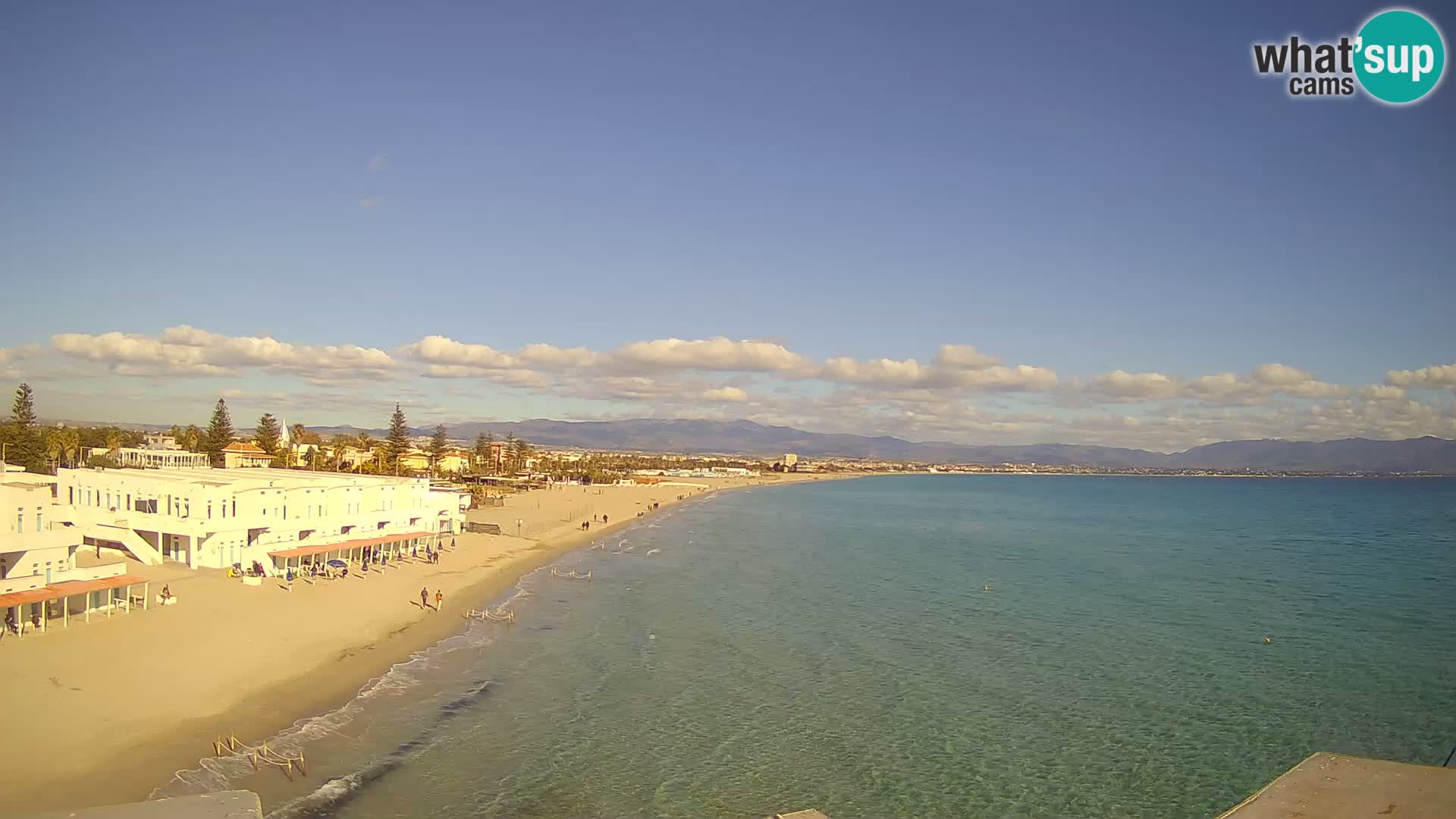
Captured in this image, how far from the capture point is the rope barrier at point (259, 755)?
16.0 meters

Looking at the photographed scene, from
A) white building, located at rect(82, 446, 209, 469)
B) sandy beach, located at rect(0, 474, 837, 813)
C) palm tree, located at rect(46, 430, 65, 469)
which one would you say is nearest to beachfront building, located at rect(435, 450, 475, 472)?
palm tree, located at rect(46, 430, 65, 469)

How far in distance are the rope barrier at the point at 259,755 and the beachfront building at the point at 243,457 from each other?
60.2 metres

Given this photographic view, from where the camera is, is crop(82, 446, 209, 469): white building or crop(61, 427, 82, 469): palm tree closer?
crop(82, 446, 209, 469): white building

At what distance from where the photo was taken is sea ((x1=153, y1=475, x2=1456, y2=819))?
16547 millimetres

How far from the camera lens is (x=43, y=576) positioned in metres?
22.8

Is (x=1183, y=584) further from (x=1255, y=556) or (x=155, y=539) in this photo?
(x=155, y=539)

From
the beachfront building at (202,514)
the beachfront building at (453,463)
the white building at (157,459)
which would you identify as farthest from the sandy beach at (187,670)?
the beachfront building at (453,463)

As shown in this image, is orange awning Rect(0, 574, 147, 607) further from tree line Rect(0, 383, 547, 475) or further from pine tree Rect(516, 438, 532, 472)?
pine tree Rect(516, 438, 532, 472)

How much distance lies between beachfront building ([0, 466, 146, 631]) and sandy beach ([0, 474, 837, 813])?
0.90 meters

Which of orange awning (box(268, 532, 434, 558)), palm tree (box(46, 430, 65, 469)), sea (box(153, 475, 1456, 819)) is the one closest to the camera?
sea (box(153, 475, 1456, 819))

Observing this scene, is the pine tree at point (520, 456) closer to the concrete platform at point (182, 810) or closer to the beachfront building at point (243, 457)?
the beachfront building at point (243, 457)

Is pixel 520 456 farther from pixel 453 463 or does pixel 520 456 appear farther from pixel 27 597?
pixel 27 597

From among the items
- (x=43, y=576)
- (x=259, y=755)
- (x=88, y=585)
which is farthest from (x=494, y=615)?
(x=259, y=755)

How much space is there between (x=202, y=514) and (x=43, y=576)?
30.8 ft
